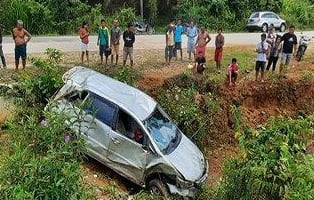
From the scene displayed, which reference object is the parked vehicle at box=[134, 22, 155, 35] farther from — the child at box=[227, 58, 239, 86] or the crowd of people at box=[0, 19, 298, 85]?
the child at box=[227, 58, 239, 86]

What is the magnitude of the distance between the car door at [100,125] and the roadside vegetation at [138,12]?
1600 centimetres

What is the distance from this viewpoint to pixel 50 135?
22.9 feet

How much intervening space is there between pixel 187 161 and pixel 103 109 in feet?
6.30

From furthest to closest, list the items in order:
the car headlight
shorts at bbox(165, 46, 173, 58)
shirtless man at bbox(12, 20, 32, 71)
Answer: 1. shorts at bbox(165, 46, 173, 58)
2. shirtless man at bbox(12, 20, 32, 71)
3. the car headlight

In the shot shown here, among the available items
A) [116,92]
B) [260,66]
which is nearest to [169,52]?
[260,66]

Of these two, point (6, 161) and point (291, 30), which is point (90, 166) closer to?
point (6, 161)

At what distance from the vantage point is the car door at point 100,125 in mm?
10352

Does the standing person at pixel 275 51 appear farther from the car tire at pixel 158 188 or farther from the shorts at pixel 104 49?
the car tire at pixel 158 188

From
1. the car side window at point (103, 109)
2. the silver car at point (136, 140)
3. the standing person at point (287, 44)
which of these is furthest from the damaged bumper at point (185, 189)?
the standing person at point (287, 44)

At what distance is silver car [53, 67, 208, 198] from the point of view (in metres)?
9.88

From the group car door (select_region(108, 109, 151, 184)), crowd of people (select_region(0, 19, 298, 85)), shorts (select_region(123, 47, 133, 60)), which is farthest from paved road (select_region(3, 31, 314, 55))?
car door (select_region(108, 109, 151, 184))

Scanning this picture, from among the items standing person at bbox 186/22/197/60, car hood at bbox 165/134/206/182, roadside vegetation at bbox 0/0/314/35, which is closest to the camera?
car hood at bbox 165/134/206/182

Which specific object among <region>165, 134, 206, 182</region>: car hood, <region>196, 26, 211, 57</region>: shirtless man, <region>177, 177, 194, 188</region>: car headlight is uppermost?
<region>196, 26, 211, 57</region>: shirtless man

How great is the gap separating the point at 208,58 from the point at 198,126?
17.7 ft
